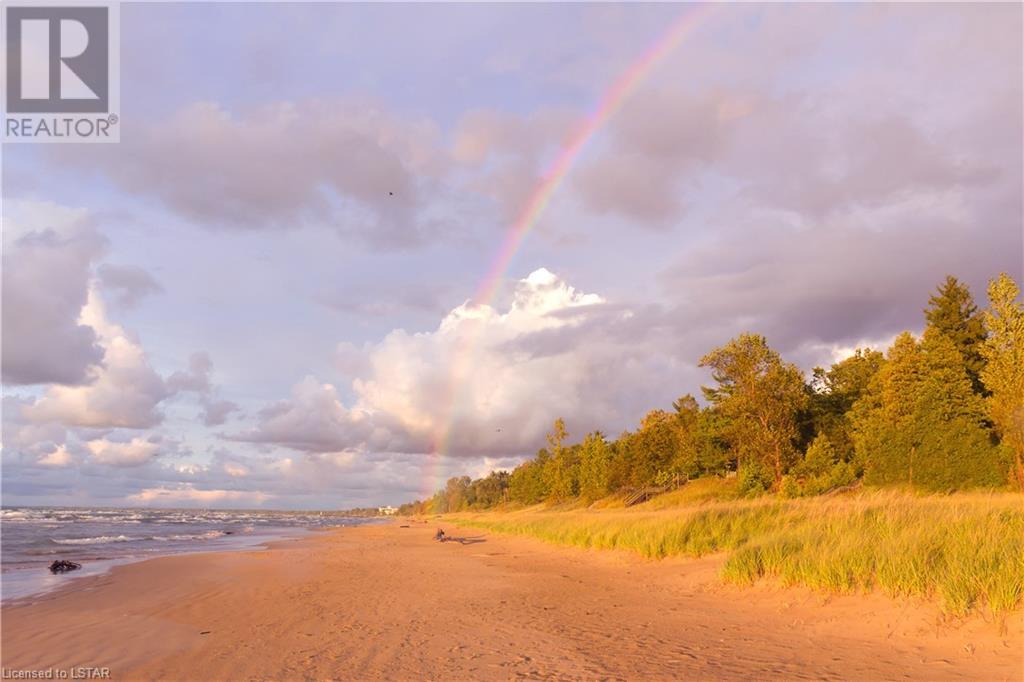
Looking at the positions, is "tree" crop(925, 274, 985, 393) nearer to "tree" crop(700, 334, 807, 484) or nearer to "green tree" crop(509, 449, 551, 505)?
"tree" crop(700, 334, 807, 484)

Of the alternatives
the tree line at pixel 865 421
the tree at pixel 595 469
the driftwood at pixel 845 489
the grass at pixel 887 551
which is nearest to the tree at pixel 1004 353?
the tree line at pixel 865 421

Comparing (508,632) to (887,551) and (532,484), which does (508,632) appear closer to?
(887,551)

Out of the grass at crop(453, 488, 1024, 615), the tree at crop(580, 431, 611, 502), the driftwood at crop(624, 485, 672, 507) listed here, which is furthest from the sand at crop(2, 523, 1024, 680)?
the tree at crop(580, 431, 611, 502)

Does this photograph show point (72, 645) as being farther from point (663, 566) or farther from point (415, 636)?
point (663, 566)

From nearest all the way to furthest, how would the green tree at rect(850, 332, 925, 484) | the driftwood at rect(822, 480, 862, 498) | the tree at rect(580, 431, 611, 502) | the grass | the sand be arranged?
the sand < the grass < the green tree at rect(850, 332, 925, 484) < the driftwood at rect(822, 480, 862, 498) < the tree at rect(580, 431, 611, 502)

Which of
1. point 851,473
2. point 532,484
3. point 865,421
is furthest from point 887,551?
point 532,484

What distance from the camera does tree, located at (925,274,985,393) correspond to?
4562 cm

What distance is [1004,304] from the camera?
37.2 metres

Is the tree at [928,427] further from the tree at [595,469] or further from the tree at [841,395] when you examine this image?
the tree at [595,469]

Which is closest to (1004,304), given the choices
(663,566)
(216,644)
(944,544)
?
(663,566)

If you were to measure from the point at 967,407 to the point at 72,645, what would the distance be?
144ft

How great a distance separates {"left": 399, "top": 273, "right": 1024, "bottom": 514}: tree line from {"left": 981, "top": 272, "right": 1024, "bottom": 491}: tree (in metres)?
0.07

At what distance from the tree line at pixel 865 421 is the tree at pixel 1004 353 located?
2.8 inches

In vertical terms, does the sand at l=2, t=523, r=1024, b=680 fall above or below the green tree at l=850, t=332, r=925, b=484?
below
